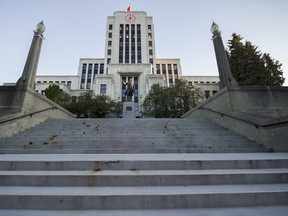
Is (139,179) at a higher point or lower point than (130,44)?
lower

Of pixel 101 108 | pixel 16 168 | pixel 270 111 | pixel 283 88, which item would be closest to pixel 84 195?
pixel 16 168

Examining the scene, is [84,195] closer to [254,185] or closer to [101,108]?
[254,185]

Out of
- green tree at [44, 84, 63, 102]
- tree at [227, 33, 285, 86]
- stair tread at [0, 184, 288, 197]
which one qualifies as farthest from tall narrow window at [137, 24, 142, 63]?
stair tread at [0, 184, 288, 197]

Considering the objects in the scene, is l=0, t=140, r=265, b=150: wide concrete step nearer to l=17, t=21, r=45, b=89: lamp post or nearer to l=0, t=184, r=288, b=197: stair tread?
l=0, t=184, r=288, b=197: stair tread

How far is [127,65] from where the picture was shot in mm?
41250

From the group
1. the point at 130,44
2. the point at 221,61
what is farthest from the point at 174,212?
the point at 130,44

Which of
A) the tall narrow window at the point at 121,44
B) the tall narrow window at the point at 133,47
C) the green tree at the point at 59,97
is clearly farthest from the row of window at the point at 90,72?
the green tree at the point at 59,97

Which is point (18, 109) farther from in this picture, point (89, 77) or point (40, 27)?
point (89, 77)

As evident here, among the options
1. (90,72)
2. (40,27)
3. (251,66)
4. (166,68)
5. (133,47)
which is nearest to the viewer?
(40,27)

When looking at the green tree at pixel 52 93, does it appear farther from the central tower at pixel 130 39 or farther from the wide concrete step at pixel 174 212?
the wide concrete step at pixel 174 212

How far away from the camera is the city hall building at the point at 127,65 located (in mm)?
40062

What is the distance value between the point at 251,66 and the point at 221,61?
1417 centimetres

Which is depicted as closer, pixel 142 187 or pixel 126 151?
pixel 142 187

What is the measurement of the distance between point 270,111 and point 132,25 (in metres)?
57.0
